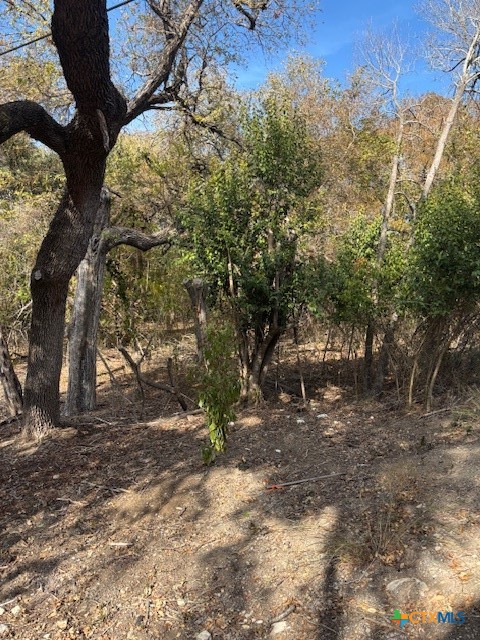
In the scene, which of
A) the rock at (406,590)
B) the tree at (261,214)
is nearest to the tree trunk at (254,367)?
the tree at (261,214)

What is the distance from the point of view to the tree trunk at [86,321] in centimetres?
723

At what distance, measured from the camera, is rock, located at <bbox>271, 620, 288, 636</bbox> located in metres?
2.50

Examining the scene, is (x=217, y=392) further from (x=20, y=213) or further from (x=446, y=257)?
(x=20, y=213)

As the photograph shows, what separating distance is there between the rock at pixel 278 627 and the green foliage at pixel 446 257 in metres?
4.22

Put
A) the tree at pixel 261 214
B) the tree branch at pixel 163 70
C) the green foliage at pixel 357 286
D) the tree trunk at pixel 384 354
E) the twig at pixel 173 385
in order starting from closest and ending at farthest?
the tree branch at pixel 163 70, the twig at pixel 173 385, the tree at pixel 261 214, the green foliage at pixel 357 286, the tree trunk at pixel 384 354

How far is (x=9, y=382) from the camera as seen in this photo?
24.3ft

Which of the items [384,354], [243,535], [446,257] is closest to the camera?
[243,535]

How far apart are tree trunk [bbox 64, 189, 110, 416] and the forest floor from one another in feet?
6.59

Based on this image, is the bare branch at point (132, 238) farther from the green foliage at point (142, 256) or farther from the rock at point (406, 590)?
the rock at point (406, 590)

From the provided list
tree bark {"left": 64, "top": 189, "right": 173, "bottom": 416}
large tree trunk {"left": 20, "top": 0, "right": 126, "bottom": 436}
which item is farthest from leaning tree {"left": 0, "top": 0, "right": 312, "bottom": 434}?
tree bark {"left": 64, "top": 189, "right": 173, "bottom": 416}

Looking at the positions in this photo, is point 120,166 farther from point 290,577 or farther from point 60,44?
point 290,577

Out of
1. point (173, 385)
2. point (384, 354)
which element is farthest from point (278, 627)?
point (384, 354)

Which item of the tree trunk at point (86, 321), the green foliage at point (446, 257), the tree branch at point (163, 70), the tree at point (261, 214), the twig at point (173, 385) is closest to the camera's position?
the tree branch at point (163, 70)

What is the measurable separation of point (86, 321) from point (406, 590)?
18.7ft
